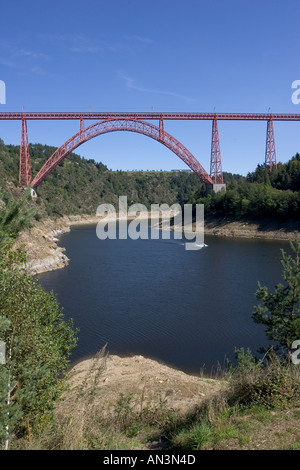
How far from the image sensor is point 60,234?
40.0 meters

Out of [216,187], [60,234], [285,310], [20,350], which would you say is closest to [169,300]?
[285,310]

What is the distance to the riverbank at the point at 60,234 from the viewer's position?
19.4 metres

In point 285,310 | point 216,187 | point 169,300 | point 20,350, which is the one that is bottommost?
point 169,300

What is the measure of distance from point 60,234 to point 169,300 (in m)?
28.0

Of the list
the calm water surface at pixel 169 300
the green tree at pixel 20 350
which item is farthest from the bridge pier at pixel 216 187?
the green tree at pixel 20 350

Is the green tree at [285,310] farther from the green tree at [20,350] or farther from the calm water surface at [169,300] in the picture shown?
the green tree at [20,350]

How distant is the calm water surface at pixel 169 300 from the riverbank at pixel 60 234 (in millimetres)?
900

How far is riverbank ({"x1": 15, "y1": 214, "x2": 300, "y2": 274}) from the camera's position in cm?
1936

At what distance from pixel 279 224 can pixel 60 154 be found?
68.2 ft

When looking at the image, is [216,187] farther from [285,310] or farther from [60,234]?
[285,310]

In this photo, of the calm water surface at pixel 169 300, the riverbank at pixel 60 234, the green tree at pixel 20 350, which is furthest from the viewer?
the riverbank at pixel 60 234

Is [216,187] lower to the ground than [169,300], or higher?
higher

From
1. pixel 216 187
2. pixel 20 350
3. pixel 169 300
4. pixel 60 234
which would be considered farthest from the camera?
pixel 60 234
